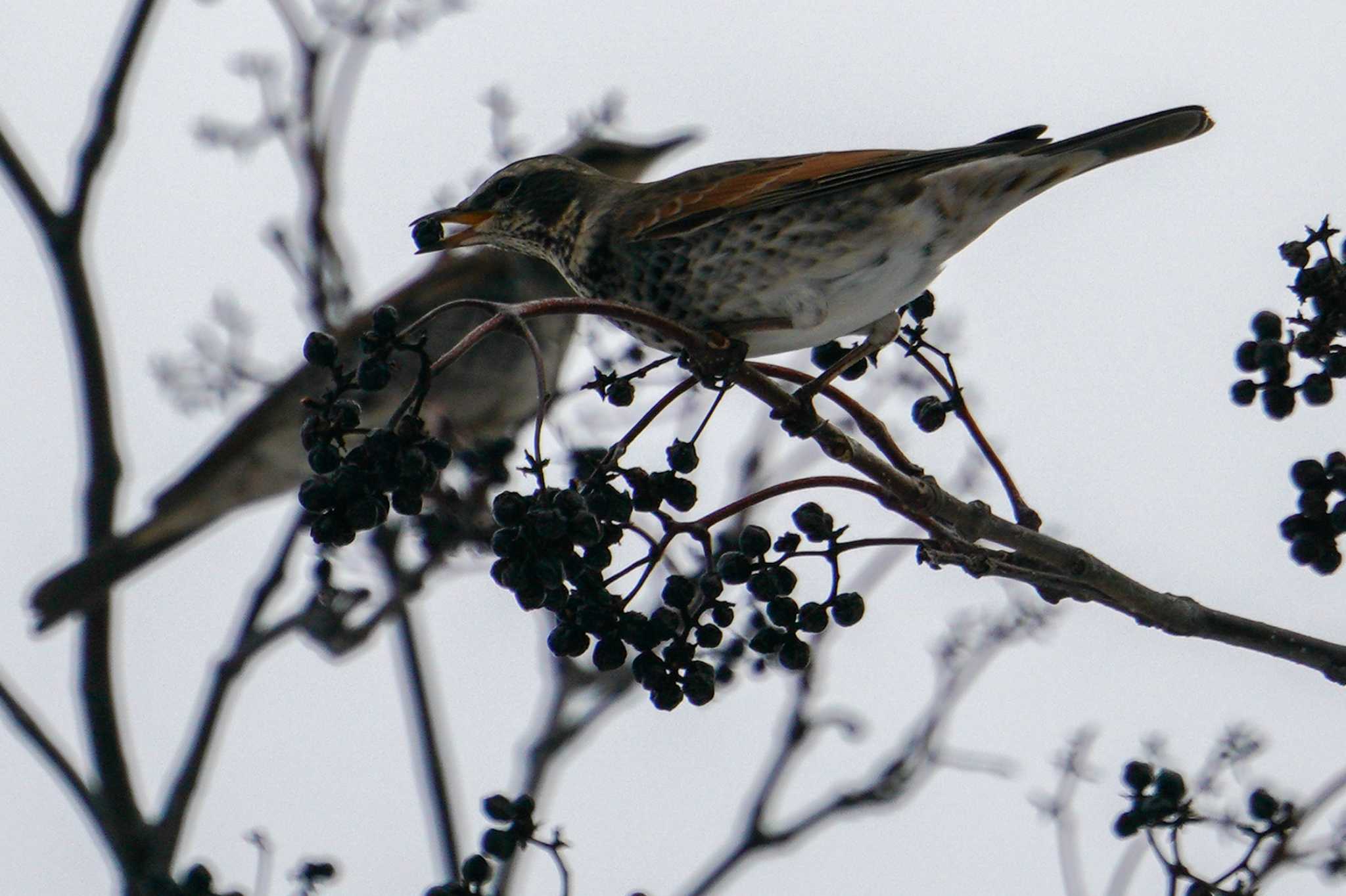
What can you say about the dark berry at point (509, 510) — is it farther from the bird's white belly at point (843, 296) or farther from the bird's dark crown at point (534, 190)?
the bird's dark crown at point (534, 190)

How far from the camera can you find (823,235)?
3.32 meters

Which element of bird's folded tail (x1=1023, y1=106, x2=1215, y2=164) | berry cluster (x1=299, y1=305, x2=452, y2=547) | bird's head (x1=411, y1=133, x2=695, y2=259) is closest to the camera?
berry cluster (x1=299, y1=305, x2=452, y2=547)

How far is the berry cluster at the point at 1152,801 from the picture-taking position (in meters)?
2.47

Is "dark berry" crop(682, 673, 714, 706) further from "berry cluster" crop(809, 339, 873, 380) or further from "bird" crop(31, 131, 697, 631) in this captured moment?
"bird" crop(31, 131, 697, 631)

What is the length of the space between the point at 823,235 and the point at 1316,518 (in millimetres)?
1298

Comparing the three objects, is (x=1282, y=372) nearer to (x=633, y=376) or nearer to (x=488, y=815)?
(x=633, y=376)

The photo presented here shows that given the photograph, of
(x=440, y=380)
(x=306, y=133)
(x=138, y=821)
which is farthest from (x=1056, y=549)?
(x=440, y=380)

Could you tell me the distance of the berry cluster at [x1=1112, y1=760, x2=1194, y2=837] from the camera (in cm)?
247

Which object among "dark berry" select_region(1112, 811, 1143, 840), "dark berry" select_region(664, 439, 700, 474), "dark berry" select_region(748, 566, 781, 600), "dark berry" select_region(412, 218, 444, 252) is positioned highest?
"dark berry" select_region(412, 218, 444, 252)

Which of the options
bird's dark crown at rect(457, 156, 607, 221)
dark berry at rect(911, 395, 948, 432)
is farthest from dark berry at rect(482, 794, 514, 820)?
bird's dark crown at rect(457, 156, 607, 221)

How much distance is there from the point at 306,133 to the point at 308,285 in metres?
0.51

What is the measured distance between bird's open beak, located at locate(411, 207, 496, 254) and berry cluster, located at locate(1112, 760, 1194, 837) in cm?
191

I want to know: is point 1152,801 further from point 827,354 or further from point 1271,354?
point 827,354

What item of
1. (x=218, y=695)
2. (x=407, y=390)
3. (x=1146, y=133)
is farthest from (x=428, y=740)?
(x=407, y=390)
